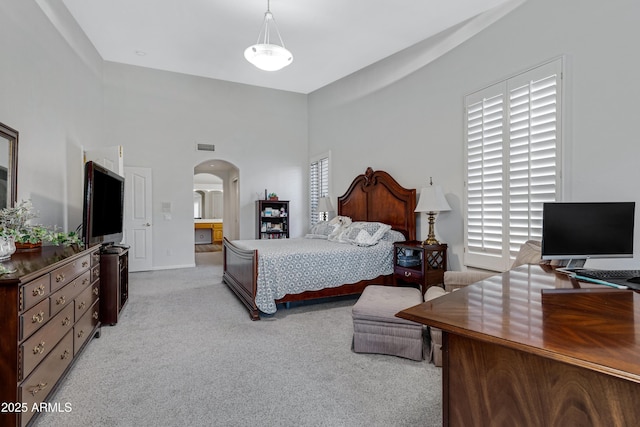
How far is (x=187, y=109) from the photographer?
6.39 metres

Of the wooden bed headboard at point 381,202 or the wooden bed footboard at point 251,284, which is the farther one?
the wooden bed headboard at point 381,202

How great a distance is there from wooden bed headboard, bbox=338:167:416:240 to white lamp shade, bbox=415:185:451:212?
526 mm

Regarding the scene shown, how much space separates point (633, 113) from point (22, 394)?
4088 mm

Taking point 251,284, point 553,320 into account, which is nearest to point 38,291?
point 251,284

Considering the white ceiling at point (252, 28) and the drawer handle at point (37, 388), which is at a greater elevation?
the white ceiling at point (252, 28)

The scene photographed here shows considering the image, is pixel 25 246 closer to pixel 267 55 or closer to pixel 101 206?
pixel 101 206

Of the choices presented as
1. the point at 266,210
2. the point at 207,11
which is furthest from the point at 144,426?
the point at 266,210

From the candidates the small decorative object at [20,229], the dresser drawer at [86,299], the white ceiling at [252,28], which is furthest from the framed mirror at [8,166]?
the white ceiling at [252,28]

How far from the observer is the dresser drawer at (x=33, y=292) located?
62.2 inches

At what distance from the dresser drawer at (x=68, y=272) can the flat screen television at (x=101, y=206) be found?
0.85 feet

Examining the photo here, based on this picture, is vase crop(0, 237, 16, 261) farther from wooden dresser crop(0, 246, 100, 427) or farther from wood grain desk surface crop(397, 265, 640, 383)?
wood grain desk surface crop(397, 265, 640, 383)

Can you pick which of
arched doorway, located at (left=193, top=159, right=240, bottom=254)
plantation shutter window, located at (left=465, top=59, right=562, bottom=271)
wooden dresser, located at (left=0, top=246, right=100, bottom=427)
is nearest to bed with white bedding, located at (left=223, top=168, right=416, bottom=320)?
plantation shutter window, located at (left=465, top=59, right=562, bottom=271)

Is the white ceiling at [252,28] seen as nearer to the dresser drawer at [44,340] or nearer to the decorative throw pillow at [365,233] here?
the decorative throw pillow at [365,233]

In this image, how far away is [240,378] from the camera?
7.41 feet
